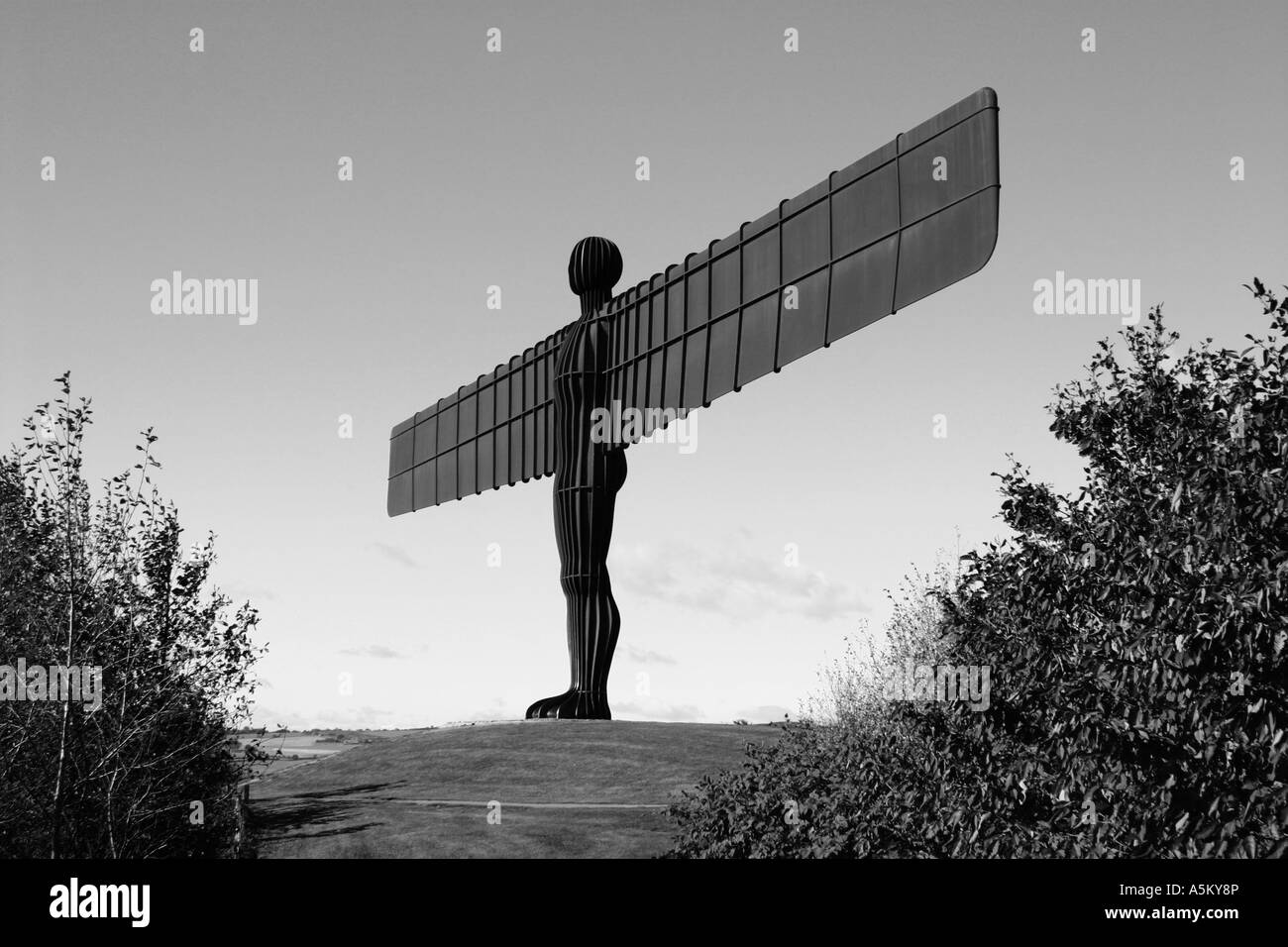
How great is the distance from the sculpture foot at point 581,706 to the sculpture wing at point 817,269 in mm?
5453

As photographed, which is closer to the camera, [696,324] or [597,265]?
[696,324]

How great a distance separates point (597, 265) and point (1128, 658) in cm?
1542

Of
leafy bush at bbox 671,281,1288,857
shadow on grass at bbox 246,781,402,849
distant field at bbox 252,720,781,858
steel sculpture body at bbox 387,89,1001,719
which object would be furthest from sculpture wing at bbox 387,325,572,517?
leafy bush at bbox 671,281,1288,857

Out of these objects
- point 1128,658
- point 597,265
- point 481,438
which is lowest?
point 1128,658

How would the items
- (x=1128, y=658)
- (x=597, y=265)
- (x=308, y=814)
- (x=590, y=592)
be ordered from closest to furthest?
1. (x=1128, y=658)
2. (x=308, y=814)
3. (x=590, y=592)
4. (x=597, y=265)

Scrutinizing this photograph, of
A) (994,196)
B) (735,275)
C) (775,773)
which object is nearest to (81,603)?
(775,773)

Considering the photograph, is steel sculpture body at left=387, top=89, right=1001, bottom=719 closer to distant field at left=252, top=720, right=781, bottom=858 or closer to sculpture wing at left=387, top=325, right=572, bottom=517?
sculpture wing at left=387, top=325, right=572, bottom=517

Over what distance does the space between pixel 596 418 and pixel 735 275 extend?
14.1 ft

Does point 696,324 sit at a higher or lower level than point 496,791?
higher

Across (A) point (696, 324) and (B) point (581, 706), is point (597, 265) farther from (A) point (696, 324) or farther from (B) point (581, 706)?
(B) point (581, 706)

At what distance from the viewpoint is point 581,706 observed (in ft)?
72.6

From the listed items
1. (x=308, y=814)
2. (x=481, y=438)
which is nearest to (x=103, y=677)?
(x=308, y=814)
